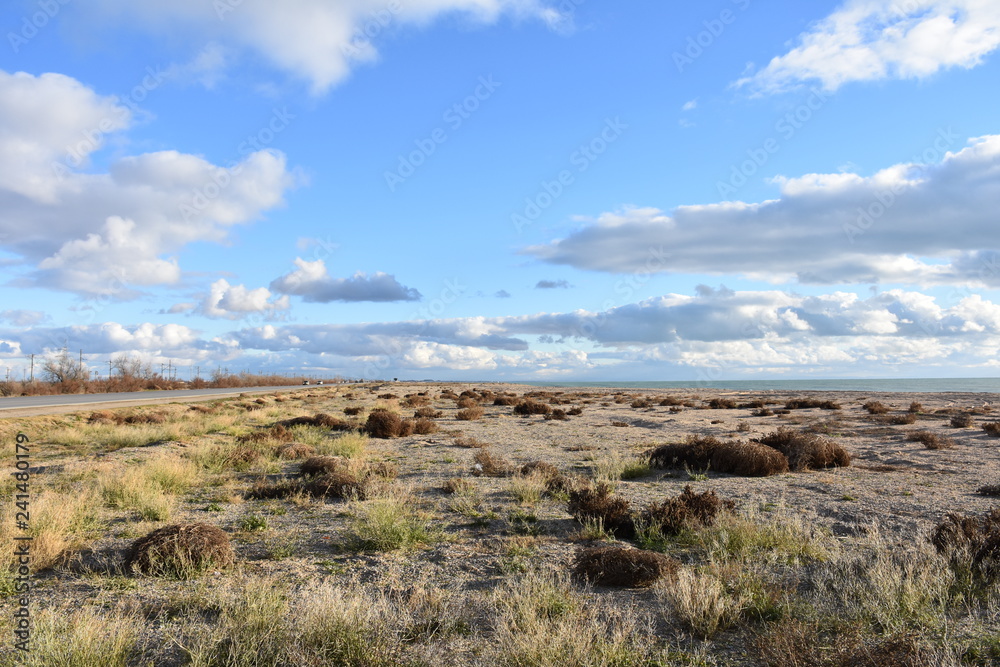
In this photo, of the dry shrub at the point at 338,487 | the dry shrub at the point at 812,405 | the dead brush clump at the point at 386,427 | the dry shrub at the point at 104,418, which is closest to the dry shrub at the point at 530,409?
the dead brush clump at the point at 386,427

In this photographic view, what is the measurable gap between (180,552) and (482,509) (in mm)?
4769

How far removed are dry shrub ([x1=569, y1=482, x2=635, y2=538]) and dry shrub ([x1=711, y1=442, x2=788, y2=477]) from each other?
4.97m

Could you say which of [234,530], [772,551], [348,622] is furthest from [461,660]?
[234,530]

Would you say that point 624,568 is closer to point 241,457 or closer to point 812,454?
point 812,454

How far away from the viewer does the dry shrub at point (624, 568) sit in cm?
644

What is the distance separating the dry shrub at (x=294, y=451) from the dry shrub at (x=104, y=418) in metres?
11.6

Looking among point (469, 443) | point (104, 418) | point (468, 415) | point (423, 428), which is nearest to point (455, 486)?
point (469, 443)

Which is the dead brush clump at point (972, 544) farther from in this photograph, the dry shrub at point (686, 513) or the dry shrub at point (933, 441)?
the dry shrub at point (933, 441)

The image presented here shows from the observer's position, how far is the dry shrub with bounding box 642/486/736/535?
8.45 m

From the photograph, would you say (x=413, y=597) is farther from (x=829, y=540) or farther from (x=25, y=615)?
(x=829, y=540)

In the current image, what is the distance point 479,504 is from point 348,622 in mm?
5664

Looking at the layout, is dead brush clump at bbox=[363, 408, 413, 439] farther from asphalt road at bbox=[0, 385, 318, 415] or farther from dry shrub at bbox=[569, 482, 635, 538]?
asphalt road at bbox=[0, 385, 318, 415]

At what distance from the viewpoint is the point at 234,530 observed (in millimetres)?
8617

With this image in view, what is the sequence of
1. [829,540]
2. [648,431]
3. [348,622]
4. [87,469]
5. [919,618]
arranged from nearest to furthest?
[348,622]
[919,618]
[829,540]
[87,469]
[648,431]
